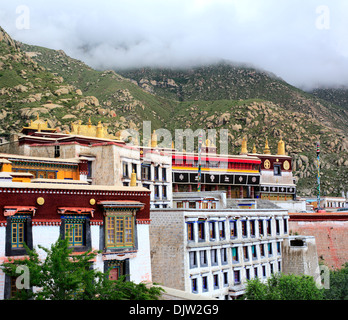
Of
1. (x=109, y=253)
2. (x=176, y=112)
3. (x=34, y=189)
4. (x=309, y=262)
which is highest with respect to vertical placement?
(x=176, y=112)

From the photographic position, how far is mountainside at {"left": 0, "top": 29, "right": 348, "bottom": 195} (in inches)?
3962

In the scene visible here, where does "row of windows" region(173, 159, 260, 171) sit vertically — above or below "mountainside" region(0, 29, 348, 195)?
below

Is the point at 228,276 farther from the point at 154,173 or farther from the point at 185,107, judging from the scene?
the point at 185,107

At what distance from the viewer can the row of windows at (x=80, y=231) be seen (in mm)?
24391

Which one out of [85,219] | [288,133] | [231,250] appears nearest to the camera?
[85,219]

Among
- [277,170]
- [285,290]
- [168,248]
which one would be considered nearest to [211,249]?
[168,248]

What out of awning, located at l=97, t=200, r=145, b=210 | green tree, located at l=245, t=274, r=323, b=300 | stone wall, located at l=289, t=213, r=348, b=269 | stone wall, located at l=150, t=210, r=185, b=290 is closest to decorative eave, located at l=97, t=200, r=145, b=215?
awning, located at l=97, t=200, r=145, b=210

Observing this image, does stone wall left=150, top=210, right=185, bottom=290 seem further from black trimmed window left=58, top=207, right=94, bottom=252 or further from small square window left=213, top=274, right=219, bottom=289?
black trimmed window left=58, top=207, right=94, bottom=252

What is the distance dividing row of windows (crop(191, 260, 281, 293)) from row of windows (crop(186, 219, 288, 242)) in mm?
2776
